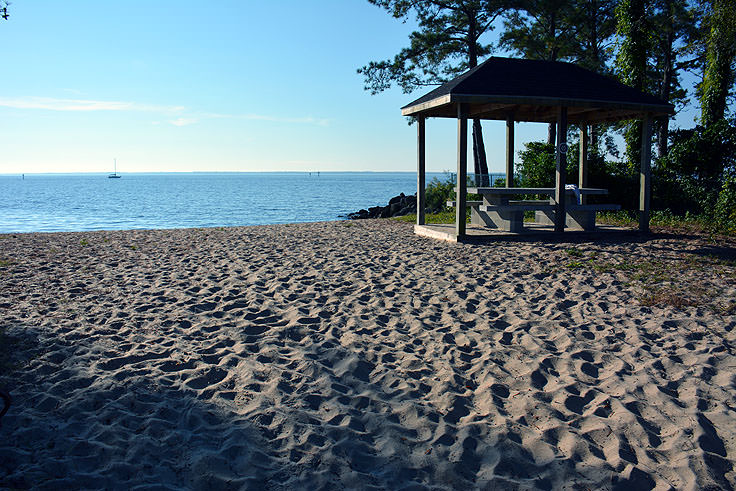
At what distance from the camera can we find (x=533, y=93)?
420 inches

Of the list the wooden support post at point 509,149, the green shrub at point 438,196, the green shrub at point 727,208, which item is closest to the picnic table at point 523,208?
the wooden support post at point 509,149

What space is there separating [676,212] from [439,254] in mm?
10202

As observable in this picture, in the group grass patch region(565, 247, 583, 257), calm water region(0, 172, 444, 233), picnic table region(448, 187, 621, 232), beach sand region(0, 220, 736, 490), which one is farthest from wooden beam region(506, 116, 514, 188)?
calm water region(0, 172, 444, 233)

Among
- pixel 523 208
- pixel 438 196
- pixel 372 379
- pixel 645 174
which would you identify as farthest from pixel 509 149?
pixel 372 379

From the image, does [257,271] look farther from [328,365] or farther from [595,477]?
[595,477]

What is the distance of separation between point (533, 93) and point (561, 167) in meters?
1.80

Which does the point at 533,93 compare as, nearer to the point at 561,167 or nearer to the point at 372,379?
the point at 561,167

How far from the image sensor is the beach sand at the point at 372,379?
3119mm

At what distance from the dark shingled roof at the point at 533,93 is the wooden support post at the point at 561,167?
18.6 inches

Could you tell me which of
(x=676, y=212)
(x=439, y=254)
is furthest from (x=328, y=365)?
(x=676, y=212)

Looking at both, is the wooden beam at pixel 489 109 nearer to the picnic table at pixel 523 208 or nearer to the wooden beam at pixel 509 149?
the wooden beam at pixel 509 149

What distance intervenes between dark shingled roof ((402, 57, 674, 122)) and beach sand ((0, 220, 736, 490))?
13.3ft

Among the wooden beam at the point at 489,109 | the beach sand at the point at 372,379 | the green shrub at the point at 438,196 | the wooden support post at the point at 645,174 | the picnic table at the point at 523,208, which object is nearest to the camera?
the beach sand at the point at 372,379

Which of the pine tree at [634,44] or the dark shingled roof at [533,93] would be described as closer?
the dark shingled roof at [533,93]
